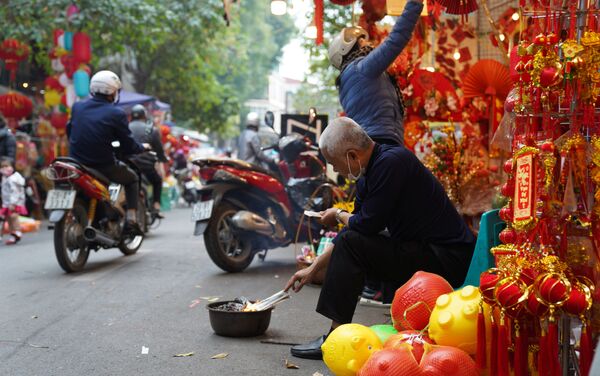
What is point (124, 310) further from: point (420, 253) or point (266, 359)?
point (420, 253)

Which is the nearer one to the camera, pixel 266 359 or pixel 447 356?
pixel 447 356

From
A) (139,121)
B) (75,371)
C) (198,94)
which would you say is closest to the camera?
(75,371)

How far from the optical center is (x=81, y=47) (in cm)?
1633

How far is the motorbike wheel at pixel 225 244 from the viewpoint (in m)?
8.25

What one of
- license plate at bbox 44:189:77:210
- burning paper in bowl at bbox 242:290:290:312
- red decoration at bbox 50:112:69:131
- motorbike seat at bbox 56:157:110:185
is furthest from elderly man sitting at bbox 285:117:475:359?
red decoration at bbox 50:112:69:131

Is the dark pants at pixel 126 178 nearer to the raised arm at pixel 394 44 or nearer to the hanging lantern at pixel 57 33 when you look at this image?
the raised arm at pixel 394 44

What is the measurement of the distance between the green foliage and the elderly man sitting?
1063 centimetres

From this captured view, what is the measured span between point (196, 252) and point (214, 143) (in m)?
55.9

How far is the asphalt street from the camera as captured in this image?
15.5 ft

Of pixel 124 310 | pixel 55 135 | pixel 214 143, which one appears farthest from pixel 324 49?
pixel 214 143

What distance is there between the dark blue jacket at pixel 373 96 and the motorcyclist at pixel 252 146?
380cm

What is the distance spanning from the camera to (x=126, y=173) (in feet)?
30.0

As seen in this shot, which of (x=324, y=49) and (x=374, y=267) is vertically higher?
(x=324, y=49)

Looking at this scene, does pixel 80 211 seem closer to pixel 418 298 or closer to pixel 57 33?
pixel 418 298
